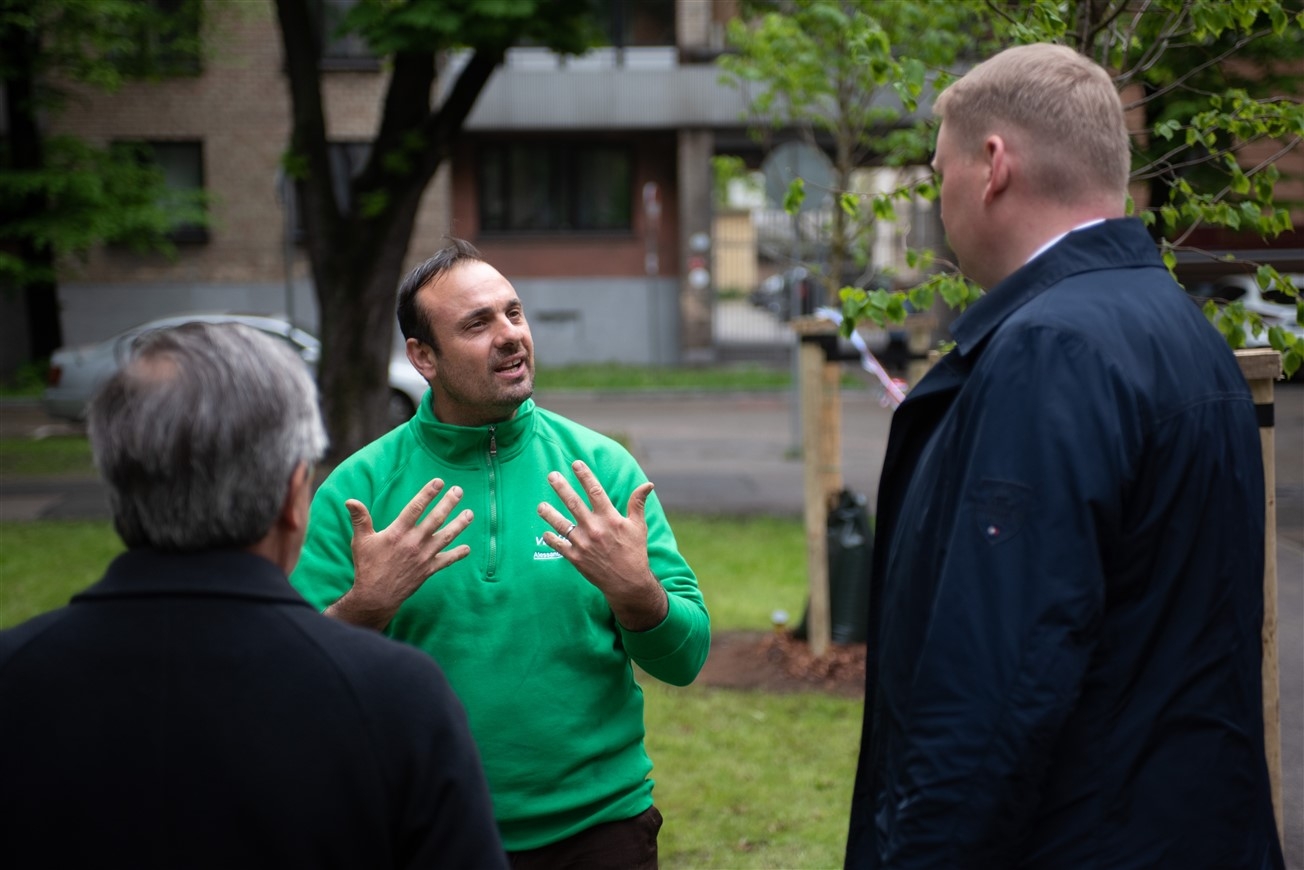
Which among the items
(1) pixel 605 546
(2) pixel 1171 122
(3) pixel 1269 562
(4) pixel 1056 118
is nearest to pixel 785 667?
(2) pixel 1171 122

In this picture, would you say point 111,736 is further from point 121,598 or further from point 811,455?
point 811,455

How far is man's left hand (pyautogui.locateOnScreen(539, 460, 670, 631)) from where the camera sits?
269cm

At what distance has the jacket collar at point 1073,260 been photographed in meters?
2.01

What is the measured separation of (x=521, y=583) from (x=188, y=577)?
1.22m

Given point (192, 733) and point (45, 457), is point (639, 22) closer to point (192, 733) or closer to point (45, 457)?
point (45, 457)

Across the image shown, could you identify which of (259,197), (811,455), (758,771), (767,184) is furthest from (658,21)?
(758,771)

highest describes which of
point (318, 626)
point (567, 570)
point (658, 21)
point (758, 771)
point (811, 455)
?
point (658, 21)

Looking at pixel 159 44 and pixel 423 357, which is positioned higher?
pixel 159 44

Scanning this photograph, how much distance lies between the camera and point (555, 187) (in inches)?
1137

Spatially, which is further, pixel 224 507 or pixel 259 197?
pixel 259 197

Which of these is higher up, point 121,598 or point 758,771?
point 121,598

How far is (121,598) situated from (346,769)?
1.09ft

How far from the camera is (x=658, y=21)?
28531 millimetres

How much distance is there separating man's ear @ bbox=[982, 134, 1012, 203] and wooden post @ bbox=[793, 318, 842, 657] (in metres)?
5.08
